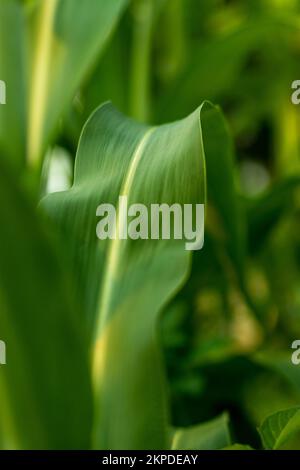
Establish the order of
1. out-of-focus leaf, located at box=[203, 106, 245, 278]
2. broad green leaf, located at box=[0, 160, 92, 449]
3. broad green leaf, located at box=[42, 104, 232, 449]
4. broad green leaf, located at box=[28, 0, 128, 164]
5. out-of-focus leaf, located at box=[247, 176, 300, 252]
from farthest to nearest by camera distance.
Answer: out-of-focus leaf, located at box=[247, 176, 300, 252] < broad green leaf, located at box=[28, 0, 128, 164] < out-of-focus leaf, located at box=[203, 106, 245, 278] < broad green leaf, located at box=[42, 104, 232, 449] < broad green leaf, located at box=[0, 160, 92, 449]

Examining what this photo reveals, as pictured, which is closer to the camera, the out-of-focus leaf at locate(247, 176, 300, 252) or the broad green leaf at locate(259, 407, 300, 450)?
the broad green leaf at locate(259, 407, 300, 450)

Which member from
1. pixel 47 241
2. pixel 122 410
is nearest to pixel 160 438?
pixel 122 410

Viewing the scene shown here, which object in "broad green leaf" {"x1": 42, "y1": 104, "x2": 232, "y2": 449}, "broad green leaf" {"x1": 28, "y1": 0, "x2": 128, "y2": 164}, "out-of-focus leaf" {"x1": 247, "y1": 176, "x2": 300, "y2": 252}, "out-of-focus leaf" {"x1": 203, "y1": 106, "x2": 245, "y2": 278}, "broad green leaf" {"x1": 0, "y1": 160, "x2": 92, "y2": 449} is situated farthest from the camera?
"out-of-focus leaf" {"x1": 247, "y1": 176, "x2": 300, "y2": 252}


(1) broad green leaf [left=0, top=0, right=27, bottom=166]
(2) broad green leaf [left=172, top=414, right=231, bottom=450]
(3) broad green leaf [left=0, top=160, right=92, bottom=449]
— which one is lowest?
(2) broad green leaf [left=172, top=414, right=231, bottom=450]

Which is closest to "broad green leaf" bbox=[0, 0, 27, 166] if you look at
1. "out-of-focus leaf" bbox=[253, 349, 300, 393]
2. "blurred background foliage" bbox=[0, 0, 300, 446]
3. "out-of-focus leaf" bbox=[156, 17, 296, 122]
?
"blurred background foliage" bbox=[0, 0, 300, 446]

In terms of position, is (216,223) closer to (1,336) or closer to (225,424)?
(225,424)

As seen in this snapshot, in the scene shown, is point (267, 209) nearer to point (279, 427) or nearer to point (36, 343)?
point (279, 427)

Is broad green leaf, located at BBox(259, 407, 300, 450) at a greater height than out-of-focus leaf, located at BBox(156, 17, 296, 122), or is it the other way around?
out-of-focus leaf, located at BBox(156, 17, 296, 122)

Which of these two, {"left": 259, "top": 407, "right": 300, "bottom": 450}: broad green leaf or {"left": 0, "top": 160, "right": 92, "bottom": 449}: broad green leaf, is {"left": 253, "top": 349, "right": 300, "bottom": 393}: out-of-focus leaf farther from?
{"left": 0, "top": 160, "right": 92, "bottom": 449}: broad green leaf

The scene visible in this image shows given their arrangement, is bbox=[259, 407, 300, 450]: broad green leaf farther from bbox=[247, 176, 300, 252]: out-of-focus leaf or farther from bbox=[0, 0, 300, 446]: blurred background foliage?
bbox=[247, 176, 300, 252]: out-of-focus leaf
